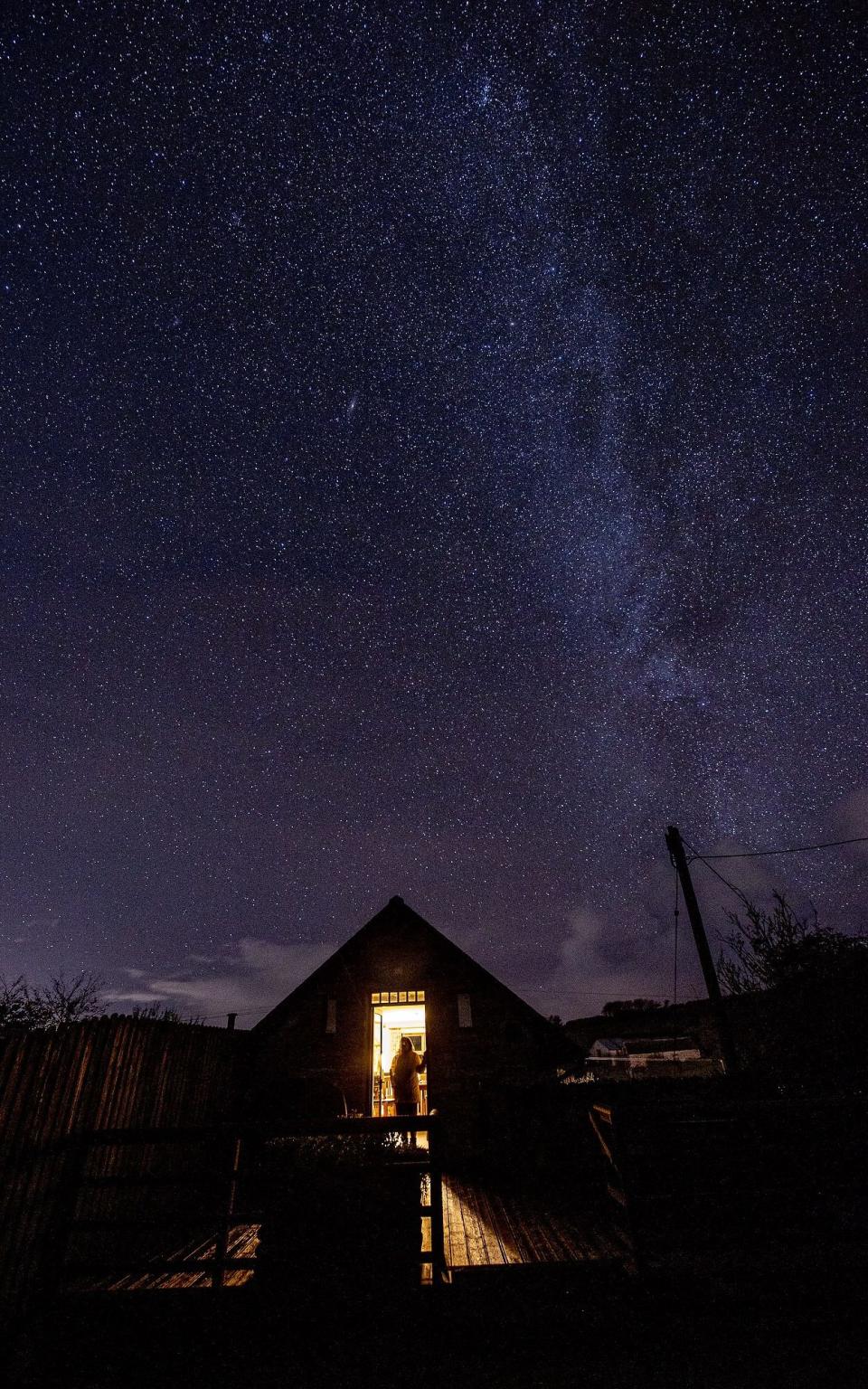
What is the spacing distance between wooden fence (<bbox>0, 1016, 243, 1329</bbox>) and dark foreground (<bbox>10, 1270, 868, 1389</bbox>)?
64 cm

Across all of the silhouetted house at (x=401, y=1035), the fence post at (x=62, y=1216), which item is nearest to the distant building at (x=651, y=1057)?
the silhouetted house at (x=401, y=1035)

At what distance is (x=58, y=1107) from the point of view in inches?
243

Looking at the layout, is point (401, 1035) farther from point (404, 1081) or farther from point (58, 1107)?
point (58, 1107)

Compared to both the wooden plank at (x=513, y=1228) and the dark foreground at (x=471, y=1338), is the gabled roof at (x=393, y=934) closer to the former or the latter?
the wooden plank at (x=513, y=1228)

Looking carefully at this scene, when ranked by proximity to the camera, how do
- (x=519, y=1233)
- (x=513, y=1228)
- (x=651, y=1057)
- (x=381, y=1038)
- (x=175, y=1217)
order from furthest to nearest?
(x=651, y=1057)
(x=381, y=1038)
(x=513, y=1228)
(x=519, y=1233)
(x=175, y=1217)

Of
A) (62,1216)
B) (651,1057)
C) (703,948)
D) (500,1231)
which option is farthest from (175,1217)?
(651,1057)

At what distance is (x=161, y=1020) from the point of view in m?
8.66

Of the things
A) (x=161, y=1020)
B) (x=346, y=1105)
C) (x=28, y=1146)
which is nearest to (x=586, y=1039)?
(x=346, y=1105)

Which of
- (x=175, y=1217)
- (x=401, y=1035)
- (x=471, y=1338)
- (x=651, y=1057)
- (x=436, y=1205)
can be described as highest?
(x=401, y=1035)

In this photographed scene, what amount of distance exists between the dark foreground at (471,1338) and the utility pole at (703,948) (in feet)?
27.9

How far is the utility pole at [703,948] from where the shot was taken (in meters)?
12.9

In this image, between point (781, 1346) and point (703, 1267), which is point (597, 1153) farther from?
point (781, 1346)

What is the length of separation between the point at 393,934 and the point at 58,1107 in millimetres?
8849

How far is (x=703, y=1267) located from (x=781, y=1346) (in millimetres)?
896
